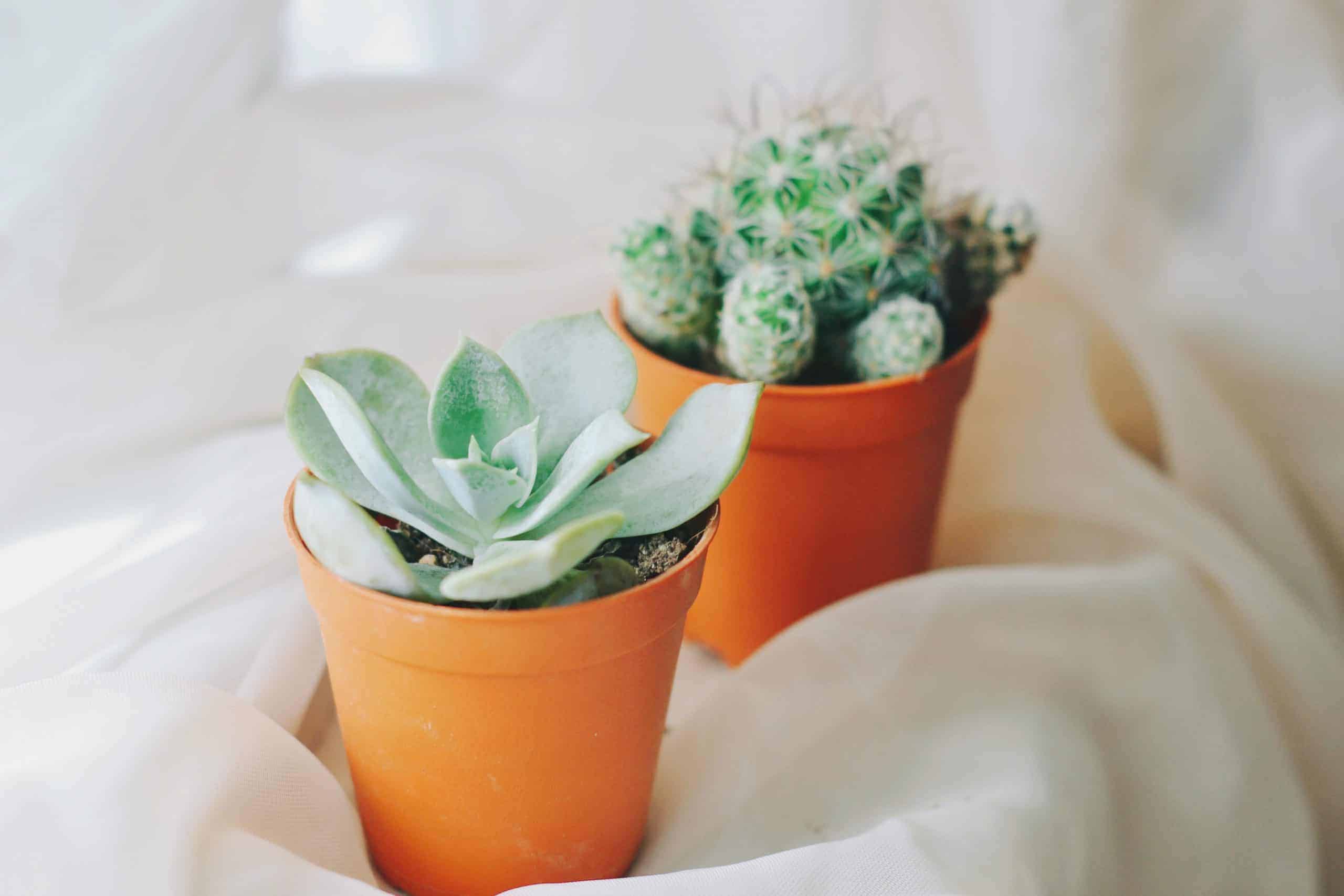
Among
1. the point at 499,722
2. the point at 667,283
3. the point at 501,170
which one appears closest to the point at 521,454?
the point at 499,722

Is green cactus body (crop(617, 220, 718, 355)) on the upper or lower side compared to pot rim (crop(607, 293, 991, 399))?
upper

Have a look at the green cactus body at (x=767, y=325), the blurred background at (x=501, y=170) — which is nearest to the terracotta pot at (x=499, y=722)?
the green cactus body at (x=767, y=325)

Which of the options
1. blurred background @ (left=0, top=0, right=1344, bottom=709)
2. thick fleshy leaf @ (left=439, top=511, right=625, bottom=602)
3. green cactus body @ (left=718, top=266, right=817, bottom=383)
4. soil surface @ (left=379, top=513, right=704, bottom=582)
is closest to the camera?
thick fleshy leaf @ (left=439, top=511, right=625, bottom=602)

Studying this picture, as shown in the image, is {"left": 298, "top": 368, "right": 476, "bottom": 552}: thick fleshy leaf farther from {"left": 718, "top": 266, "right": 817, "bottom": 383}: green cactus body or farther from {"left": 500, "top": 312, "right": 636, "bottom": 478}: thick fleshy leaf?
{"left": 718, "top": 266, "right": 817, "bottom": 383}: green cactus body

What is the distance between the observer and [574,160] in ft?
3.25

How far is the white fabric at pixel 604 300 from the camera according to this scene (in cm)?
56

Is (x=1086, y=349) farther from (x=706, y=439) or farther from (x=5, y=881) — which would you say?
(x=5, y=881)

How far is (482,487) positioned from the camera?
0.49 meters

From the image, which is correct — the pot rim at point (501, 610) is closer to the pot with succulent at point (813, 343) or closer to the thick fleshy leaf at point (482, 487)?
the thick fleshy leaf at point (482, 487)

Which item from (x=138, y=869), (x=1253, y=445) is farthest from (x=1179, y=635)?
(x=138, y=869)

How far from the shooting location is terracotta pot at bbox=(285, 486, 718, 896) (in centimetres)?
48

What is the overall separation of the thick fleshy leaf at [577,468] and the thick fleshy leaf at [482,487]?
0.4 inches

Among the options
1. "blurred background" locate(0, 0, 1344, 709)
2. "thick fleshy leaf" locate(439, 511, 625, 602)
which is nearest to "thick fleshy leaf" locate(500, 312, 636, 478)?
"thick fleshy leaf" locate(439, 511, 625, 602)

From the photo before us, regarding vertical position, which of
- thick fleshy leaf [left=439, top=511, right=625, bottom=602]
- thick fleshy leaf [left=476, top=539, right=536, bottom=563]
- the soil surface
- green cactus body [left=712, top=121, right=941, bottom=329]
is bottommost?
the soil surface
